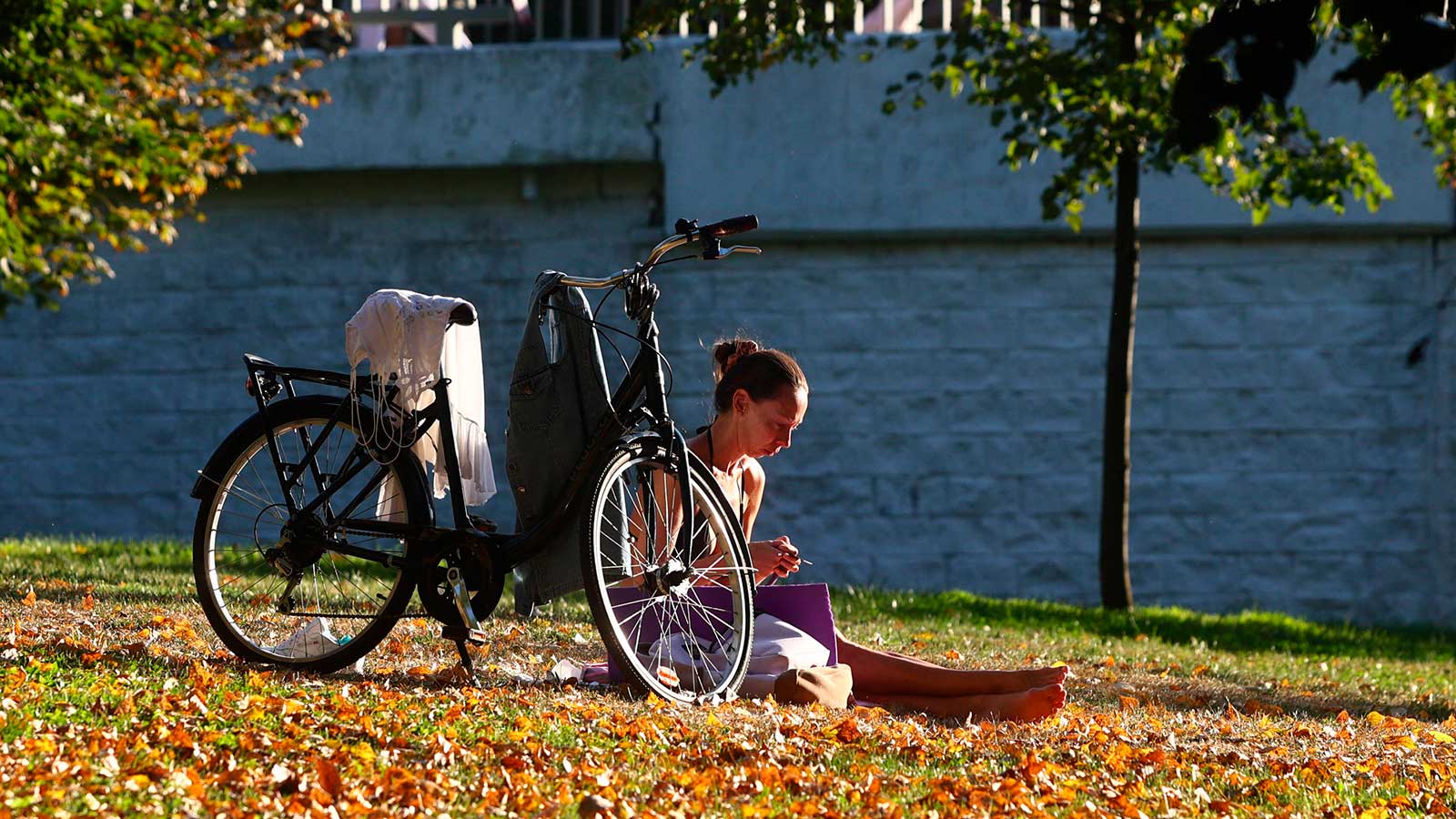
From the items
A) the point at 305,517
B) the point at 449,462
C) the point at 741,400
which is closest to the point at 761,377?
the point at 741,400

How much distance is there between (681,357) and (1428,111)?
5196 millimetres

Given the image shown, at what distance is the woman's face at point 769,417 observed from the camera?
5.19 m

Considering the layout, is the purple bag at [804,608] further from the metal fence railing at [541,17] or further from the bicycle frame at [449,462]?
the metal fence railing at [541,17]

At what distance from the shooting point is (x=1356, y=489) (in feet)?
40.7

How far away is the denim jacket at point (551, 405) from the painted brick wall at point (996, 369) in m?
7.50

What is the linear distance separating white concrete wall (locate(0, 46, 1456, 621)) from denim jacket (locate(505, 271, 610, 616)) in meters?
7.51

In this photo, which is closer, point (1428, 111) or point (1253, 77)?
point (1253, 77)

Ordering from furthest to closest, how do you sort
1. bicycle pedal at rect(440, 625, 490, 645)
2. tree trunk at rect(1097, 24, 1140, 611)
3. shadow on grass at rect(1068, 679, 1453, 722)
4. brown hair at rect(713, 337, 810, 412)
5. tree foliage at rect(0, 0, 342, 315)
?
tree trunk at rect(1097, 24, 1140, 611) < tree foliage at rect(0, 0, 342, 315) < shadow on grass at rect(1068, 679, 1453, 722) < brown hair at rect(713, 337, 810, 412) < bicycle pedal at rect(440, 625, 490, 645)

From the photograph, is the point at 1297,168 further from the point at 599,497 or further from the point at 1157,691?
the point at 599,497

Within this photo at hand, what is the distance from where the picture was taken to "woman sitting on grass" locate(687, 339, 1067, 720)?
5117mm

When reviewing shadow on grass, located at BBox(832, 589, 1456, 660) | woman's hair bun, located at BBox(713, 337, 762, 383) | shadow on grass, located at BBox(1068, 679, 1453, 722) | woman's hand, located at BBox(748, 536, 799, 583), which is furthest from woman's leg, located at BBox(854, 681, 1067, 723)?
shadow on grass, located at BBox(832, 589, 1456, 660)

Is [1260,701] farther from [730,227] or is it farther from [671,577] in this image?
[730,227]

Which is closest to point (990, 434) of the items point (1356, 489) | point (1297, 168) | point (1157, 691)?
point (1356, 489)

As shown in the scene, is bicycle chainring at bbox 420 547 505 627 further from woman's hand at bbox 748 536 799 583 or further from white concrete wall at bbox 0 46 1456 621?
white concrete wall at bbox 0 46 1456 621
